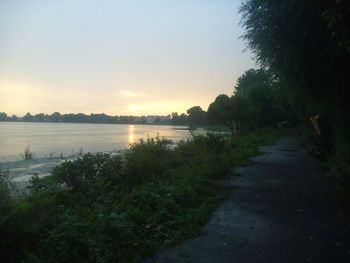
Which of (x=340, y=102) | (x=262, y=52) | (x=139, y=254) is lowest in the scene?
(x=139, y=254)

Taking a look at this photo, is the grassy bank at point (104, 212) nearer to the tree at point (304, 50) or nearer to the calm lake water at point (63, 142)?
the tree at point (304, 50)

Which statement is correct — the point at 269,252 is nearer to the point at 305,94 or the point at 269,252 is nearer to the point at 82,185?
the point at 82,185

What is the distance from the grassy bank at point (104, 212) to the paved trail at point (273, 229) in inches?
15.8

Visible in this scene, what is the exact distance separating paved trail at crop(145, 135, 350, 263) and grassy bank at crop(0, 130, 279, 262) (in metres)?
0.40

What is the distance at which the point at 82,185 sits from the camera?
11102 millimetres

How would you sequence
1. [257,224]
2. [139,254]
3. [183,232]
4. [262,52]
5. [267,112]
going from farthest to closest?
[267,112] → [262,52] → [257,224] → [183,232] → [139,254]

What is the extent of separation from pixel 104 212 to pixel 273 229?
322 centimetres

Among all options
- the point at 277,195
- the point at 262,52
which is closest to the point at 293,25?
the point at 262,52

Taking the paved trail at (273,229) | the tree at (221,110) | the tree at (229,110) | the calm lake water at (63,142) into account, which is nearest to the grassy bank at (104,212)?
the paved trail at (273,229)

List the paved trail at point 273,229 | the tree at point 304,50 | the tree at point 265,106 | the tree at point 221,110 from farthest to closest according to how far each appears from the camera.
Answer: the tree at point 265,106 → the tree at point 221,110 → the tree at point 304,50 → the paved trail at point 273,229

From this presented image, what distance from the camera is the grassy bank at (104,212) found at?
6098 mm

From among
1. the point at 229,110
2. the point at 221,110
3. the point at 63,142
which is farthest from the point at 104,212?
the point at 63,142

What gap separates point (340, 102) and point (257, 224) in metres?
5.25

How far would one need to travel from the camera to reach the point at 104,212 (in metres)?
8.08
